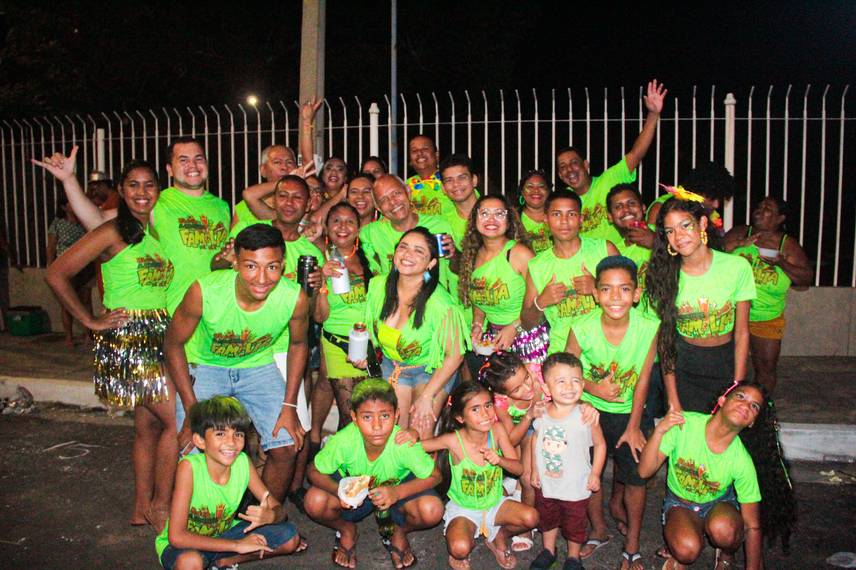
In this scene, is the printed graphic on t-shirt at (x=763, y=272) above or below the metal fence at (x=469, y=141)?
below

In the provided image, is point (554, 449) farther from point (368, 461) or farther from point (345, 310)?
point (345, 310)

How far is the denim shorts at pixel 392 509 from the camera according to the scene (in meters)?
4.34

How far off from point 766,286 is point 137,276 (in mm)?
4439

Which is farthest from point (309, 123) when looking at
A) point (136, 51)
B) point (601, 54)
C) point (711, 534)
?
point (601, 54)

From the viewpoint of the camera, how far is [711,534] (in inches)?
155

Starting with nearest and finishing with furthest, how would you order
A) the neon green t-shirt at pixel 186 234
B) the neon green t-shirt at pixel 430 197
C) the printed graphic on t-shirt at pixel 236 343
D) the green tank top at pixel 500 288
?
the printed graphic on t-shirt at pixel 236 343
the neon green t-shirt at pixel 186 234
the green tank top at pixel 500 288
the neon green t-shirt at pixel 430 197

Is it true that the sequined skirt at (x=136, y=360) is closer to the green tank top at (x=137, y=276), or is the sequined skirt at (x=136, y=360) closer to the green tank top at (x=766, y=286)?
the green tank top at (x=137, y=276)

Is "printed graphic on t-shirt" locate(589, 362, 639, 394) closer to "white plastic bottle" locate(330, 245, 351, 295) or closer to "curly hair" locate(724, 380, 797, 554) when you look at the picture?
"curly hair" locate(724, 380, 797, 554)

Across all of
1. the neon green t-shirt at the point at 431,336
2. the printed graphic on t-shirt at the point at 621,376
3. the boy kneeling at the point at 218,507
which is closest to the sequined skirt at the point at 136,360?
the boy kneeling at the point at 218,507

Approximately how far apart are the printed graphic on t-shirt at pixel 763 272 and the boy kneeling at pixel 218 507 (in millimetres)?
3957

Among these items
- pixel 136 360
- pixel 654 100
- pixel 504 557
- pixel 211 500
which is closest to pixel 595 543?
pixel 504 557

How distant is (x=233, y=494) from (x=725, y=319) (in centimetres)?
275

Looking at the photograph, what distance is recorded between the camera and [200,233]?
5.07m

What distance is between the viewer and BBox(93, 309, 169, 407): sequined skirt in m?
4.73
